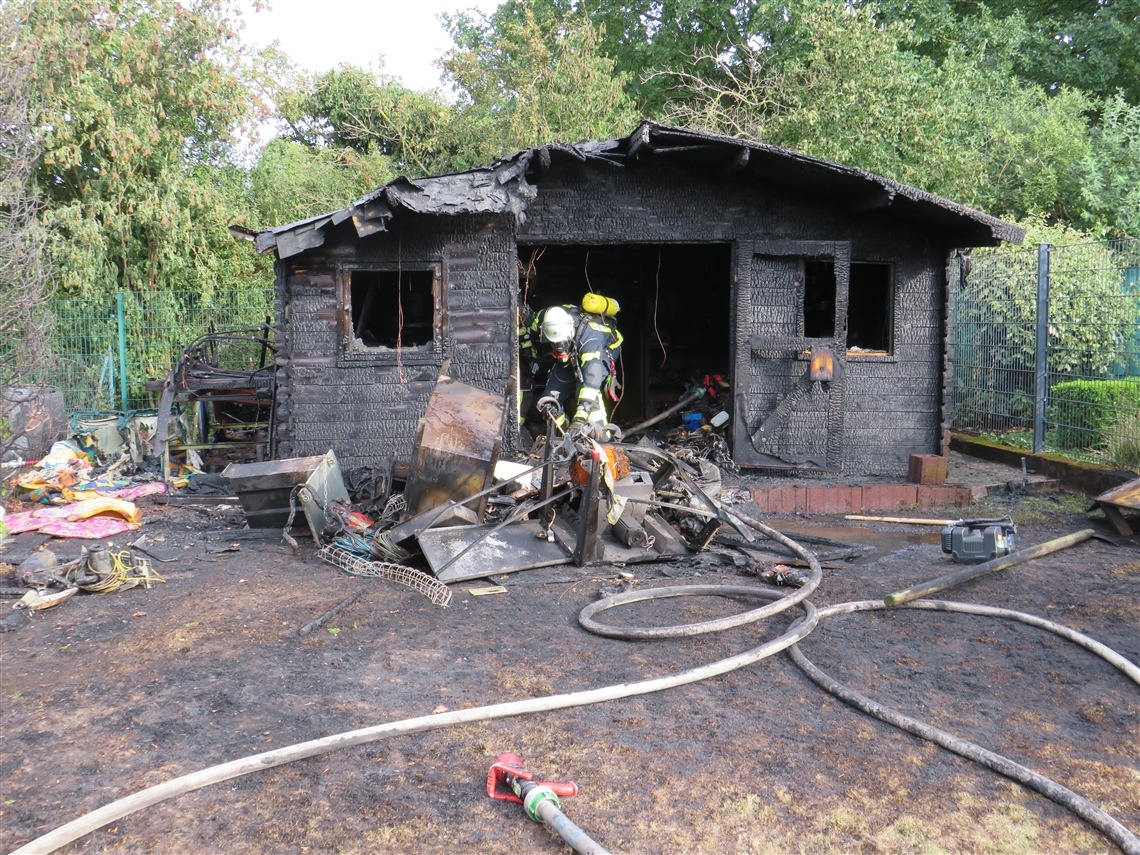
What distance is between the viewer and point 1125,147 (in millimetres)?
18812

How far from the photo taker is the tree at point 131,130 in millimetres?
14375

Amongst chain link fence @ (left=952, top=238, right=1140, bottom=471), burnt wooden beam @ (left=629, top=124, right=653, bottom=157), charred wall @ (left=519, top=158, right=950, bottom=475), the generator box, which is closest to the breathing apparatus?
charred wall @ (left=519, top=158, right=950, bottom=475)

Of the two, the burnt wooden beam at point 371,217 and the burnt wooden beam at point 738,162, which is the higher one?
the burnt wooden beam at point 738,162

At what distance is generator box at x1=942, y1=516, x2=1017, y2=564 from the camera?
269 inches

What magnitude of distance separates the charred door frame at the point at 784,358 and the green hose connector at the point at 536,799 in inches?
288

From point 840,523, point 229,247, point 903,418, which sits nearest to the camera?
point 840,523

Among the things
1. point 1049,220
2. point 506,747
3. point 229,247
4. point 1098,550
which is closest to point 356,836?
point 506,747

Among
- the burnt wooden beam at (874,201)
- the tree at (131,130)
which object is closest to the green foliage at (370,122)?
the tree at (131,130)

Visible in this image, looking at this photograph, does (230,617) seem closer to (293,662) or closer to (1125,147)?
(293,662)

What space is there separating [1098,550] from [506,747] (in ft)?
19.0

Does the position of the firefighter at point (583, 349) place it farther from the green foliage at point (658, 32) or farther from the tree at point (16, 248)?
the green foliage at point (658, 32)

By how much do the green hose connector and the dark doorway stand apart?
11064mm

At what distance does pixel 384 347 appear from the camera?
32.3 ft

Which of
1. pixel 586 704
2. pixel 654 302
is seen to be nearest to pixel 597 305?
pixel 654 302
